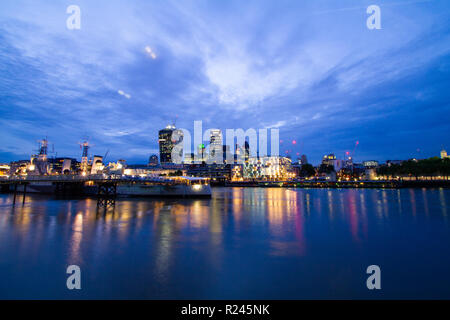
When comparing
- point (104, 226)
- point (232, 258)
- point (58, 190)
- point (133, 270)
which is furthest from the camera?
point (58, 190)

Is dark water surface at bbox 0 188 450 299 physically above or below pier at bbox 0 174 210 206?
below

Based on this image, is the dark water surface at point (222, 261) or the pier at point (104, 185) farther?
the pier at point (104, 185)

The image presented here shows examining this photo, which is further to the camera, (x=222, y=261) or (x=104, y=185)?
(x=104, y=185)

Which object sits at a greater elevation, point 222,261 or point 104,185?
point 104,185

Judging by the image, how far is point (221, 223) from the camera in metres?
29.8

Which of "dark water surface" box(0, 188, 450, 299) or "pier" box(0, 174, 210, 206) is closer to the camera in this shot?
"dark water surface" box(0, 188, 450, 299)

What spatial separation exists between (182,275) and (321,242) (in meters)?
13.8

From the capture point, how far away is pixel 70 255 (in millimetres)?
16672

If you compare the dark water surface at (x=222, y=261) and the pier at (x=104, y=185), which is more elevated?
the pier at (x=104, y=185)

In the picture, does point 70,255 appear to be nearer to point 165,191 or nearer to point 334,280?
point 334,280
